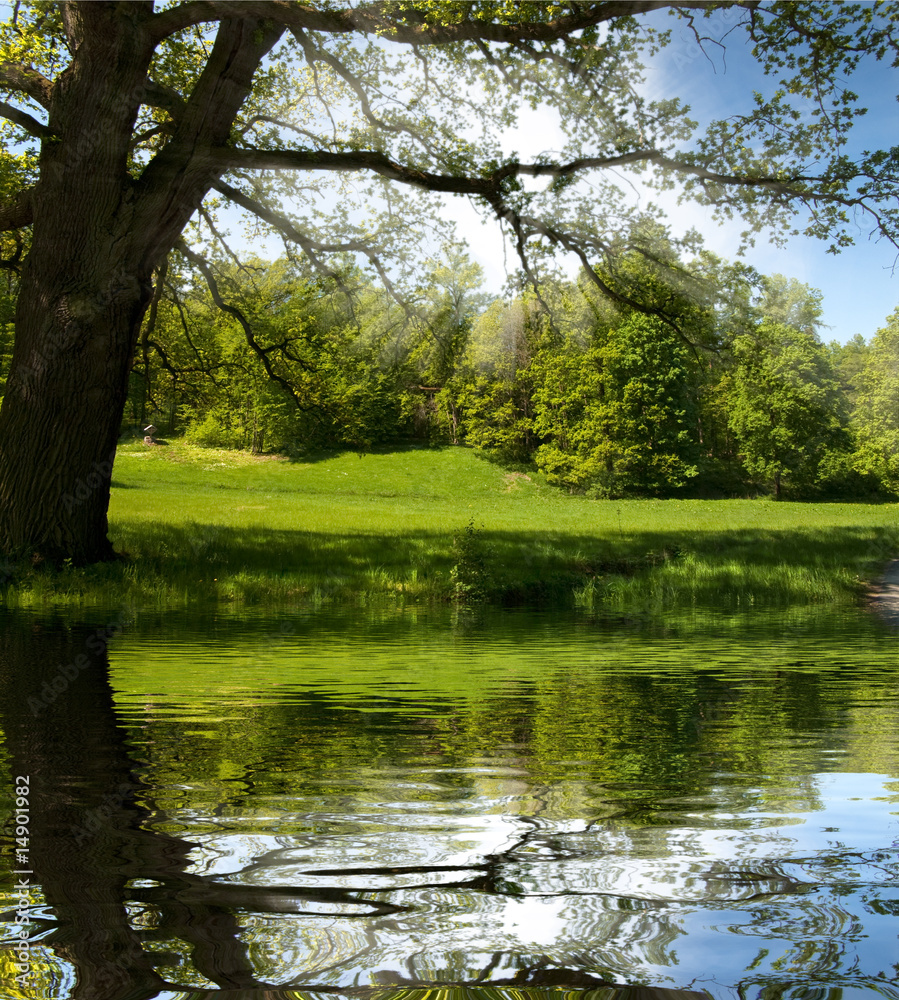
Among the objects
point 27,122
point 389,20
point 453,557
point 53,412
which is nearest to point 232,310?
point 27,122

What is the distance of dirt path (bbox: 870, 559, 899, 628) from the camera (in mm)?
9688

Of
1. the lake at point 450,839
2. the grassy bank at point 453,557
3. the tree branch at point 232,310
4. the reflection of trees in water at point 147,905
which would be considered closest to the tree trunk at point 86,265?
the grassy bank at point 453,557

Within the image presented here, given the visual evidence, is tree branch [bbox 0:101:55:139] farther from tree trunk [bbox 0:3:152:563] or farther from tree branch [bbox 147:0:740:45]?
tree branch [bbox 147:0:740:45]

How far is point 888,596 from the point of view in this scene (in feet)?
41.9

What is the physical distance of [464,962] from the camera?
111 centimetres

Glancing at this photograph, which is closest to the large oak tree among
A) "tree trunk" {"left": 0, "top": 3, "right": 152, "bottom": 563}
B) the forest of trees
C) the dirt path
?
"tree trunk" {"left": 0, "top": 3, "right": 152, "bottom": 563}

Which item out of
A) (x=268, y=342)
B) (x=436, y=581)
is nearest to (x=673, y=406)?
(x=268, y=342)

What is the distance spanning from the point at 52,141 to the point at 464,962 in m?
12.3

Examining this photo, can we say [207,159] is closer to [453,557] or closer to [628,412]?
[453,557]

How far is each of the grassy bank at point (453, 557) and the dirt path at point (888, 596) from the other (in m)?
0.35

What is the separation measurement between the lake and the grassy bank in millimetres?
6771

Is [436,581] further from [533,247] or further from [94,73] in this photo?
[94,73]

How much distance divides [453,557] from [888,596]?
732cm

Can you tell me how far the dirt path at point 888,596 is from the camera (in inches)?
381
